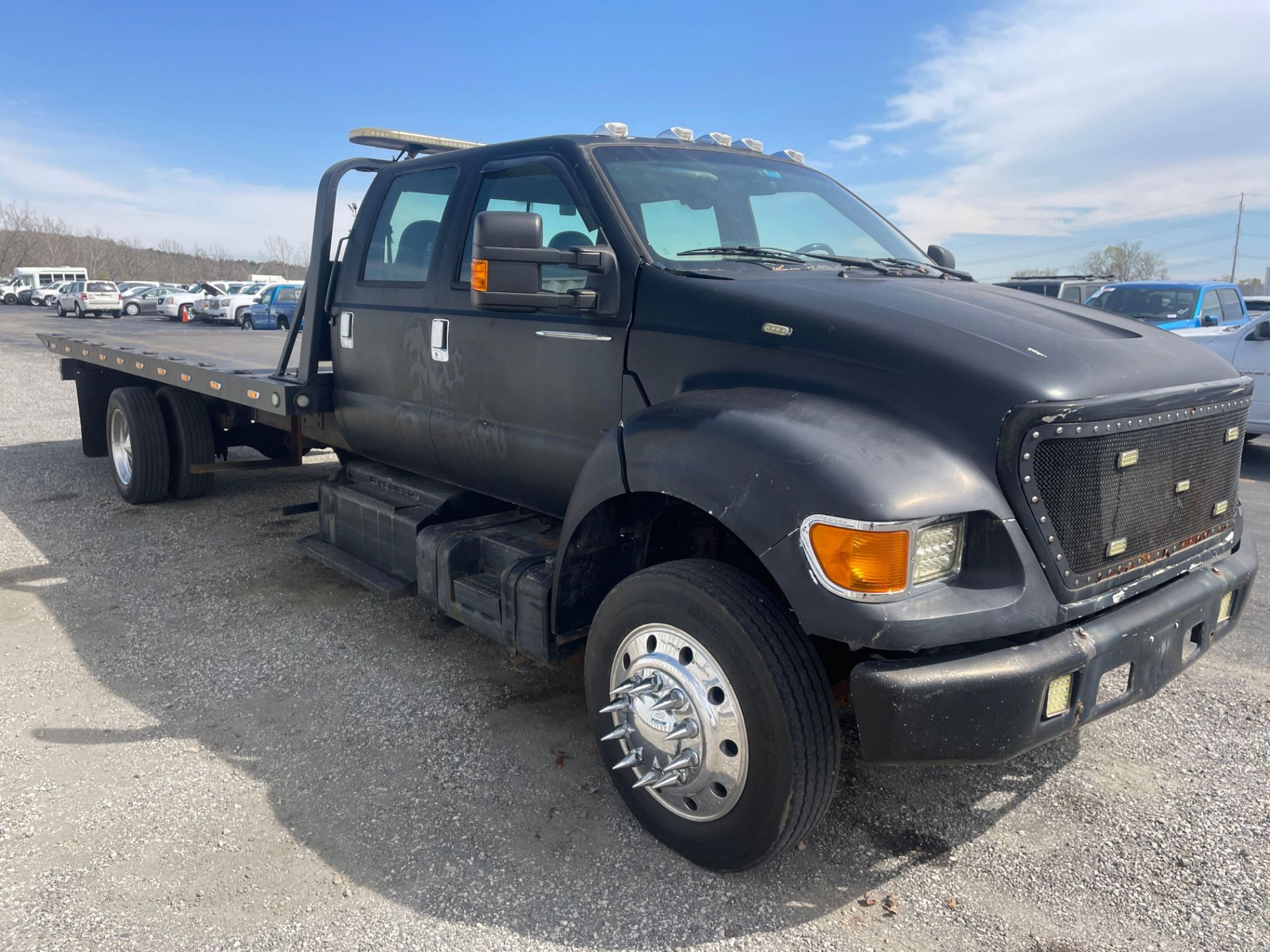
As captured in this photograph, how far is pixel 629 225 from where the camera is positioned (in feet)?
11.1

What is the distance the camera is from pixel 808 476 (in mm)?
2439

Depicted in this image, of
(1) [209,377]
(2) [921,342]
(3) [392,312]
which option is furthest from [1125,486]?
(1) [209,377]

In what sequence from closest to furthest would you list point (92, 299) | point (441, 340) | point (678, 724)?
point (678, 724), point (441, 340), point (92, 299)

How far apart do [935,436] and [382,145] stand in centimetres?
379

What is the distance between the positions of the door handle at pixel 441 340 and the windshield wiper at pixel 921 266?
185 centimetres

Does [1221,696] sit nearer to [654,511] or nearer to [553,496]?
[654,511]

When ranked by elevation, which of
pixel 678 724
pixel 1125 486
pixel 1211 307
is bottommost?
pixel 678 724

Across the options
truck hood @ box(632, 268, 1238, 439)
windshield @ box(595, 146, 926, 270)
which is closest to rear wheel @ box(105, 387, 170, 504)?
windshield @ box(595, 146, 926, 270)

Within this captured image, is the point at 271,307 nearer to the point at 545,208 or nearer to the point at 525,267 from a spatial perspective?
the point at 545,208

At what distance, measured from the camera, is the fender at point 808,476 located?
2359 millimetres

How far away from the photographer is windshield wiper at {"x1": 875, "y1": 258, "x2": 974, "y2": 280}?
12.5 ft

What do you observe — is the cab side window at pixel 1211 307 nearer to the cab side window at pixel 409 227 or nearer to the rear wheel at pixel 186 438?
the cab side window at pixel 409 227

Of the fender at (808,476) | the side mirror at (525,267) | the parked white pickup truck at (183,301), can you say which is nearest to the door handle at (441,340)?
the side mirror at (525,267)

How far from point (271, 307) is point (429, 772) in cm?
2536
